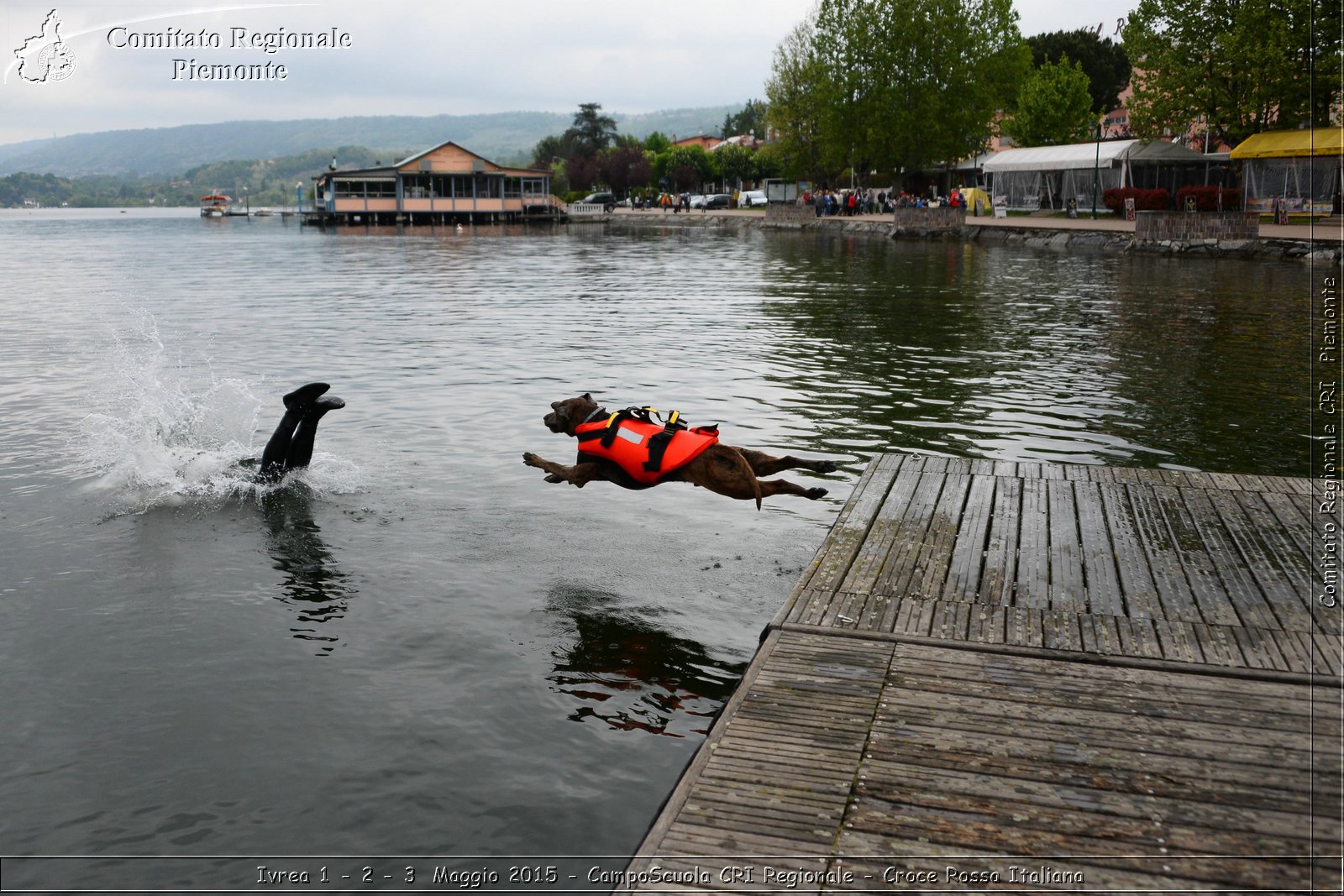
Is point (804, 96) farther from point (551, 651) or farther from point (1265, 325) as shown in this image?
point (551, 651)

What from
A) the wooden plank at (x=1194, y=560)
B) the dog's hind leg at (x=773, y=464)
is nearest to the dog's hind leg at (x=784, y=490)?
the dog's hind leg at (x=773, y=464)

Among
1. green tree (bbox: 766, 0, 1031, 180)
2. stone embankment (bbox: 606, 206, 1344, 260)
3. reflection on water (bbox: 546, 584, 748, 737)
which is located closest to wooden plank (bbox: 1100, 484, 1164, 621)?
reflection on water (bbox: 546, 584, 748, 737)

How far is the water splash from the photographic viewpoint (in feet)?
38.4

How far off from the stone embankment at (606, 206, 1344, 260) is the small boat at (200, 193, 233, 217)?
363 feet

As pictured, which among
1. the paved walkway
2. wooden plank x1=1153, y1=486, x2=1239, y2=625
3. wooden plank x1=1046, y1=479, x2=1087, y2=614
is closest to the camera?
wooden plank x1=1153, y1=486, x2=1239, y2=625

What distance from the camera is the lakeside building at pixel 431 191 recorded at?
93.0 m

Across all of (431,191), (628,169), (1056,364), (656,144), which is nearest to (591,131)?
(656,144)

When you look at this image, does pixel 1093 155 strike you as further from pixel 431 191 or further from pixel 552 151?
pixel 552 151

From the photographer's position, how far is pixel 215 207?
516ft

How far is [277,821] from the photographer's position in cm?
575

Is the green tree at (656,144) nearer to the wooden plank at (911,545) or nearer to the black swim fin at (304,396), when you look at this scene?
the black swim fin at (304,396)

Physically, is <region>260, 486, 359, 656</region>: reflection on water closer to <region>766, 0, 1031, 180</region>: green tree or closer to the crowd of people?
the crowd of people

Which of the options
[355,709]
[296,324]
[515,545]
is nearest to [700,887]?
[355,709]

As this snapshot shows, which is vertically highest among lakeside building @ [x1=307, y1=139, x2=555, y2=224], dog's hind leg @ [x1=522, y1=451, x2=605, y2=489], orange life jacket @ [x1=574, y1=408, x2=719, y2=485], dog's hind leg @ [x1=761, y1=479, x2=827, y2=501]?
lakeside building @ [x1=307, y1=139, x2=555, y2=224]
